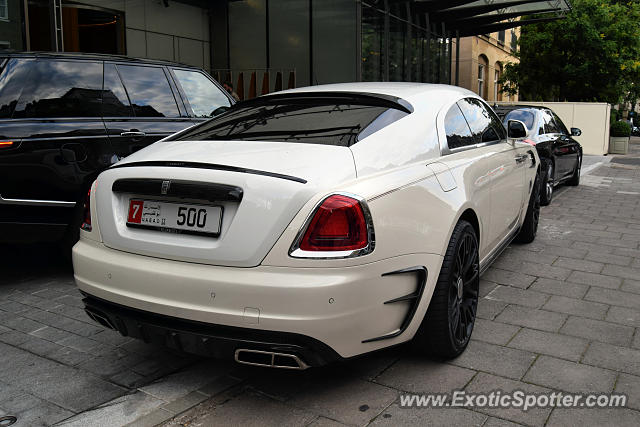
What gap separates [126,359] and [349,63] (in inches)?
543

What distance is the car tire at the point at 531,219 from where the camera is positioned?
6053mm

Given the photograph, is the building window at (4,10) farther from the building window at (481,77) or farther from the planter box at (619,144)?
the building window at (481,77)

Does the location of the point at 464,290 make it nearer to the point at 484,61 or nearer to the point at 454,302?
the point at 454,302

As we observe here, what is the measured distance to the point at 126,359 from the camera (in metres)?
3.42

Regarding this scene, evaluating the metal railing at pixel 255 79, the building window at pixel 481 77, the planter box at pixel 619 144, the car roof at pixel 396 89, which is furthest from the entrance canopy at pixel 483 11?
the car roof at pixel 396 89

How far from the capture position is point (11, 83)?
447cm

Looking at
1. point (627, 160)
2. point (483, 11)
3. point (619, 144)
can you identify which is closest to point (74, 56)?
point (627, 160)

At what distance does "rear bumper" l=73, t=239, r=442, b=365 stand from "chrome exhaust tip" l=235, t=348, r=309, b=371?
2.0 inches

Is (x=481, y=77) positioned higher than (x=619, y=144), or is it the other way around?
(x=481, y=77)

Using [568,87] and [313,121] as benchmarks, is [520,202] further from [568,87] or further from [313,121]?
[568,87]

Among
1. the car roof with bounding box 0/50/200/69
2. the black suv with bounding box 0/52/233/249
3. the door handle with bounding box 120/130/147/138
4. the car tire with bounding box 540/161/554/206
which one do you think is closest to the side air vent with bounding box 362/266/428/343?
the black suv with bounding box 0/52/233/249

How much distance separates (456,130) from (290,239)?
6.03ft

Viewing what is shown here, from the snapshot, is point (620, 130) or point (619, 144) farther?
point (619, 144)

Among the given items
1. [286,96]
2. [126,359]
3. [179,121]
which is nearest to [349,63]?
[179,121]
